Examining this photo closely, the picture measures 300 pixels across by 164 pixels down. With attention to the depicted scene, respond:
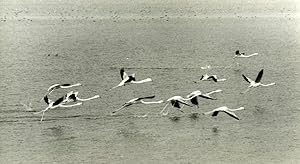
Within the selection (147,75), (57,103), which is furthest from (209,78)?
(57,103)

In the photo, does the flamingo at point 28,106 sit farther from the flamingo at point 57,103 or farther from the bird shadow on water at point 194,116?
the bird shadow on water at point 194,116

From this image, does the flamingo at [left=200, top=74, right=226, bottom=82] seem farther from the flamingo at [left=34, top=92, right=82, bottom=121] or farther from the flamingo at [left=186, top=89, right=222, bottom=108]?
the flamingo at [left=34, top=92, right=82, bottom=121]

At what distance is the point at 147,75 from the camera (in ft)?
4.30

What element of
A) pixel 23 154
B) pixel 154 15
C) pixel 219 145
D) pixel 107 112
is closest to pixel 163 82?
pixel 107 112

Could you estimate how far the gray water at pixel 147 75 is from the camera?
A: 3.02 ft

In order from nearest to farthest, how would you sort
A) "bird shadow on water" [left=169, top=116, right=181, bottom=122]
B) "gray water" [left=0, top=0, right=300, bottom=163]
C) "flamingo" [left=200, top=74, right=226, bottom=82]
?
1. "gray water" [left=0, top=0, right=300, bottom=163]
2. "bird shadow on water" [left=169, top=116, right=181, bottom=122]
3. "flamingo" [left=200, top=74, right=226, bottom=82]

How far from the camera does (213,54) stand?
4.89 feet

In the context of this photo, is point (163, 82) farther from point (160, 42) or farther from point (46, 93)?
point (160, 42)

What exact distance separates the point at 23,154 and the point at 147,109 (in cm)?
28

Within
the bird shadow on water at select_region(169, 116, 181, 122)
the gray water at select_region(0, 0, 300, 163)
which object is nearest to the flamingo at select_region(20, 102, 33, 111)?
the gray water at select_region(0, 0, 300, 163)

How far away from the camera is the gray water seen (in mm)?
922

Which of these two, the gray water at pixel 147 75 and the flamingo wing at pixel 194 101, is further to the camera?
the flamingo wing at pixel 194 101

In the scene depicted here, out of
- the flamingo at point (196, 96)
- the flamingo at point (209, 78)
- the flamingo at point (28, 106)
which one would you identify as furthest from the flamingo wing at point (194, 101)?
the flamingo at point (28, 106)

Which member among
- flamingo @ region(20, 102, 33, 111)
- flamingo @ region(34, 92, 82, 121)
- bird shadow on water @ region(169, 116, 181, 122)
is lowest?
flamingo @ region(20, 102, 33, 111)
